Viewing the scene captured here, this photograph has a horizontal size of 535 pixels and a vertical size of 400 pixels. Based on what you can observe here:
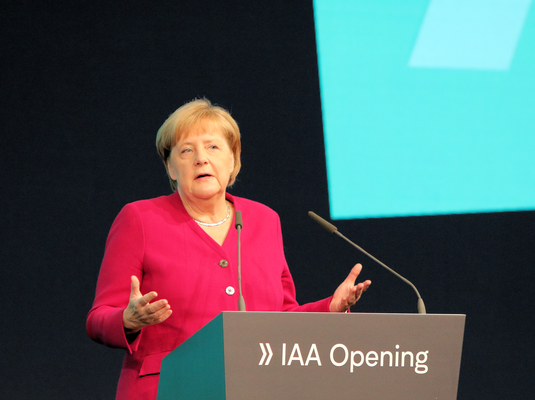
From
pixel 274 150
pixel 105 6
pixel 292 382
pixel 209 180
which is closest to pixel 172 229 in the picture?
pixel 209 180

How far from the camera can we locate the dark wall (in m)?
2.92

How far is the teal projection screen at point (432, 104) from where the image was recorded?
311 centimetres

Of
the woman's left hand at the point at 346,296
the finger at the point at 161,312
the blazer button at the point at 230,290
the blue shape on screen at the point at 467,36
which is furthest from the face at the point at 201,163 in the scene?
the blue shape on screen at the point at 467,36

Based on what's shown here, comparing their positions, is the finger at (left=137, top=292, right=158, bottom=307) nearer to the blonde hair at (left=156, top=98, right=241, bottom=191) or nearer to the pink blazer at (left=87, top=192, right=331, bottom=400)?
the pink blazer at (left=87, top=192, right=331, bottom=400)

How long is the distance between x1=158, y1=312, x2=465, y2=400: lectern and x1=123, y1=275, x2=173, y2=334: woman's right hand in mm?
93

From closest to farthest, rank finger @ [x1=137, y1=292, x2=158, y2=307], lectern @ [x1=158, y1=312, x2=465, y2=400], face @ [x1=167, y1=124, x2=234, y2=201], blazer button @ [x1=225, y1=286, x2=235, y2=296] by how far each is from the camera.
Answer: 1. lectern @ [x1=158, y1=312, x2=465, y2=400]
2. finger @ [x1=137, y1=292, x2=158, y2=307]
3. blazer button @ [x1=225, y1=286, x2=235, y2=296]
4. face @ [x1=167, y1=124, x2=234, y2=201]

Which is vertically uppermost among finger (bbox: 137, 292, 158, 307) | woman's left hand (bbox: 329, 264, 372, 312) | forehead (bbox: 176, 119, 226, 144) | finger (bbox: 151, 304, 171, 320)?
forehead (bbox: 176, 119, 226, 144)

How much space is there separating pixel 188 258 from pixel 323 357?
2.24 ft

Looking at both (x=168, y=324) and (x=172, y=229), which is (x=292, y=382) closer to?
(x=168, y=324)

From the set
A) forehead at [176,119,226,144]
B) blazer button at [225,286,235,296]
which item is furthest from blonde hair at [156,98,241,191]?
blazer button at [225,286,235,296]

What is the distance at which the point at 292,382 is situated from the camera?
1.10 m

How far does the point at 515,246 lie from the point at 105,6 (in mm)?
2526

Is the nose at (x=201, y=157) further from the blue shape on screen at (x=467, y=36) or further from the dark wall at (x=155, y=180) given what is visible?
the blue shape on screen at (x=467, y=36)

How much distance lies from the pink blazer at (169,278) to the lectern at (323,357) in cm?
41
